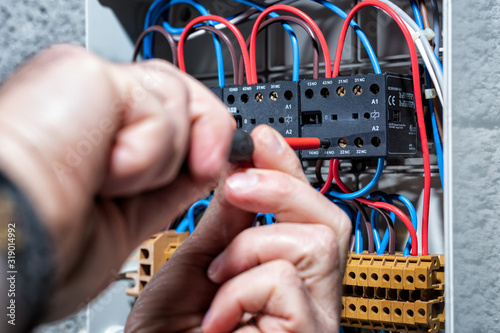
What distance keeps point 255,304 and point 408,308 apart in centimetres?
23

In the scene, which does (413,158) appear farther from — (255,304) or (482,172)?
(255,304)

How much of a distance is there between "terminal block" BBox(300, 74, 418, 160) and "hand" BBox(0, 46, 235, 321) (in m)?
0.30

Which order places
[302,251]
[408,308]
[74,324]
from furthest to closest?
[74,324], [408,308], [302,251]

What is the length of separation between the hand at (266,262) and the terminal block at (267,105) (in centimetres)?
20

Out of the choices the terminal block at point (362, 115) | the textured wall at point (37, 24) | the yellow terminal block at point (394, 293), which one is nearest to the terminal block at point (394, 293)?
the yellow terminal block at point (394, 293)

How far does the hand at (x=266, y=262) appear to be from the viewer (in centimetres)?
37

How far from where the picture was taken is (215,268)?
0.42 metres

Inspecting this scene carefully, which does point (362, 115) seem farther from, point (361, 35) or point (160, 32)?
point (160, 32)

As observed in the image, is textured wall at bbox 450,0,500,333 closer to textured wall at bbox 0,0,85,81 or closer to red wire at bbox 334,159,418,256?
red wire at bbox 334,159,418,256

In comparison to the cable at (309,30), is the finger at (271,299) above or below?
below

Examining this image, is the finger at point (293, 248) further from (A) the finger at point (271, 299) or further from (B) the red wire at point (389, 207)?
(B) the red wire at point (389, 207)

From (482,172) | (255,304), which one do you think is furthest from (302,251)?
(482,172)

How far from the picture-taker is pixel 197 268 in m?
0.44

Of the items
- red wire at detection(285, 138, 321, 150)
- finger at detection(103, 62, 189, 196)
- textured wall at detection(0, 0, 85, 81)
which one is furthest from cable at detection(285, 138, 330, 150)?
textured wall at detection(0, 0, 85, 81)
